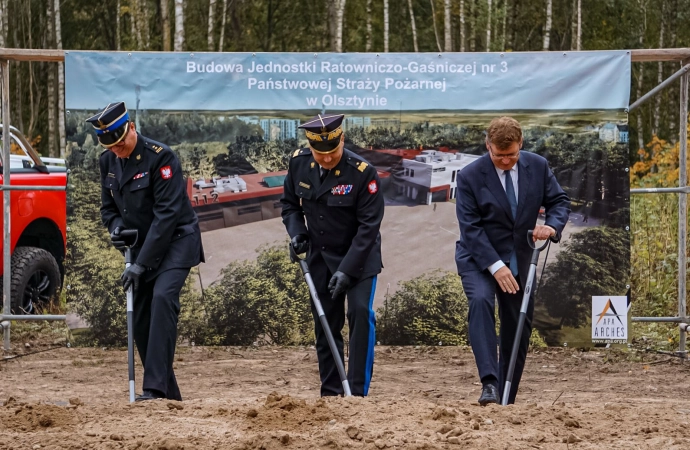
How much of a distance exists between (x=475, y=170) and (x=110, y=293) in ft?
14.1

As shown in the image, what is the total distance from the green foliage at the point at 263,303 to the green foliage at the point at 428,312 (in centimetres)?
77

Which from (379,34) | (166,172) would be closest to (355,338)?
(166,172)

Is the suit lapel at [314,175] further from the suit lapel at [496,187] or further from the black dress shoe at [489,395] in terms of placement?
the black dress shoe at [489,395]

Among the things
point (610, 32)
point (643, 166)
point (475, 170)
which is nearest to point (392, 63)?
point (475, 170)

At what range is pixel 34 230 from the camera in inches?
437

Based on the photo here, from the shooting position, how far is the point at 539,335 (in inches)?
377

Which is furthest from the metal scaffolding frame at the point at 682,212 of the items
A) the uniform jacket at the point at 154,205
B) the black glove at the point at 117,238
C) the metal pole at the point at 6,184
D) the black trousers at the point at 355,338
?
the metal pole at the point at 6,184

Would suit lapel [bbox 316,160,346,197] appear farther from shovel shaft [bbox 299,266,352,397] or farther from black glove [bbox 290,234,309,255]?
shovel shaft [bbox 299,266,352,397]

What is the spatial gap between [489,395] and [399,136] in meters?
3.74

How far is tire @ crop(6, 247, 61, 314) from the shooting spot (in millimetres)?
10617

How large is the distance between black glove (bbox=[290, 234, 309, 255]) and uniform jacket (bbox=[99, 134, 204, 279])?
2.22 feet

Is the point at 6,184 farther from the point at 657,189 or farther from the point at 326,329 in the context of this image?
the point at 657,189

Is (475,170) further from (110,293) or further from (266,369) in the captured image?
(110,293)

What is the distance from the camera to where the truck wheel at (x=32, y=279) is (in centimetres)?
1062
